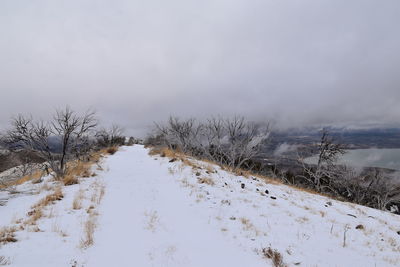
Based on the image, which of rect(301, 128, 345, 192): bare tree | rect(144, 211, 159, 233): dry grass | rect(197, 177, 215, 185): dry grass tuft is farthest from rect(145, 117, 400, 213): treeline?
rect(144, 211, 159, 233): dry grass

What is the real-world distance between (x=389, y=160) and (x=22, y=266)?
126 metres

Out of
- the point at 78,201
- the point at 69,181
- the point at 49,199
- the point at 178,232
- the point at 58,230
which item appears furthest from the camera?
the point at 69,181

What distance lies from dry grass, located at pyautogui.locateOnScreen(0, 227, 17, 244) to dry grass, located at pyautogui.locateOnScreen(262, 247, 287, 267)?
4584mm

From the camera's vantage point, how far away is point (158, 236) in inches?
153

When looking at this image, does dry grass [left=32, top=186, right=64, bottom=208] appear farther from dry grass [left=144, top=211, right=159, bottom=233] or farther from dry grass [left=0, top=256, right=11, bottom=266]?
dry grass [left=144, top=211, right=159, bottom=233]

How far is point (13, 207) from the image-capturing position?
4.96 m

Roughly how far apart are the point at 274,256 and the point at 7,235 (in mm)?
4893

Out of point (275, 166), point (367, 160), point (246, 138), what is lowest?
point (367, 160)

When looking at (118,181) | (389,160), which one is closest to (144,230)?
(118,181)

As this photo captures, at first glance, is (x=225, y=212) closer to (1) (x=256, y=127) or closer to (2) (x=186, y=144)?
(1) (x=256, y=127)

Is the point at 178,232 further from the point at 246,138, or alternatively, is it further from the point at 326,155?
the point at 326,155

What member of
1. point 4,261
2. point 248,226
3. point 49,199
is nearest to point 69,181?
point 49,199

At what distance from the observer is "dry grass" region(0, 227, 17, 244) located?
126 inches

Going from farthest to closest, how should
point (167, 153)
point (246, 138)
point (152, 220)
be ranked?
point (167, 153), point (246, 138), point (152, 220)
